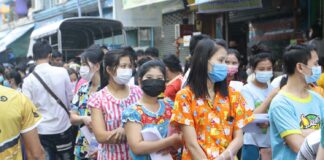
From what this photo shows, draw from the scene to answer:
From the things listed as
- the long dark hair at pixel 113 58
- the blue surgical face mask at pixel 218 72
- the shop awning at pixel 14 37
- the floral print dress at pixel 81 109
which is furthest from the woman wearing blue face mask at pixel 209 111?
the shop awning at pixel 14 37

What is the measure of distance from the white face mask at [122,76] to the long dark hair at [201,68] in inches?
32.6

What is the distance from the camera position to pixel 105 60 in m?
4.24

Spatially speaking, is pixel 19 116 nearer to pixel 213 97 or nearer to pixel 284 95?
pixel 213 97

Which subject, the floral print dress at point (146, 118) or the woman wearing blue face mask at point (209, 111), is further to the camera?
the floral print dress at point (146, 118)

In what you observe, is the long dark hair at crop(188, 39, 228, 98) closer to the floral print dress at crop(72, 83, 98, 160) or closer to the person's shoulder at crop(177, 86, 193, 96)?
the person's shoulder at crop(177, 86, 193, 96)

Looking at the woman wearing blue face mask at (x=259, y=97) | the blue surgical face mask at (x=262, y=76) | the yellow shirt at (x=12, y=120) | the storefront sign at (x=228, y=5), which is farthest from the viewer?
the storefront sign at (x=228, y=5)

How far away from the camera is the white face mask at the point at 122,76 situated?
4074 mm

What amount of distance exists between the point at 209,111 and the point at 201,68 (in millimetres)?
320

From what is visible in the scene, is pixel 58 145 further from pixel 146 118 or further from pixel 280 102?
pixel 280 102

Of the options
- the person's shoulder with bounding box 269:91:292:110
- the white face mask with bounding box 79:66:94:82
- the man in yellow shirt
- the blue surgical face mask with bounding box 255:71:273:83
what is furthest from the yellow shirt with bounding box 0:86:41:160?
the blue surgical face mask with bounding box 255:71:273:83

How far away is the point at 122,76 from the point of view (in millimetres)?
4074

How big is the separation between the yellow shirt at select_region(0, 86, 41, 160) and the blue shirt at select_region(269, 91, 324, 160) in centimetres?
177

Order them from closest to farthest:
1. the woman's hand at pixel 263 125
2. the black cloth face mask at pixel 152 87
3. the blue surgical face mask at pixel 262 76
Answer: the black cloth face mask at pixel 152 87, the woman's hand at pixel 263 125, the blue surgical face mask at pixel 262 76

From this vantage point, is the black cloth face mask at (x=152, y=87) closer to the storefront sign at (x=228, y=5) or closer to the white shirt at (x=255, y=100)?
the white shirt at (x=255, y=100)
